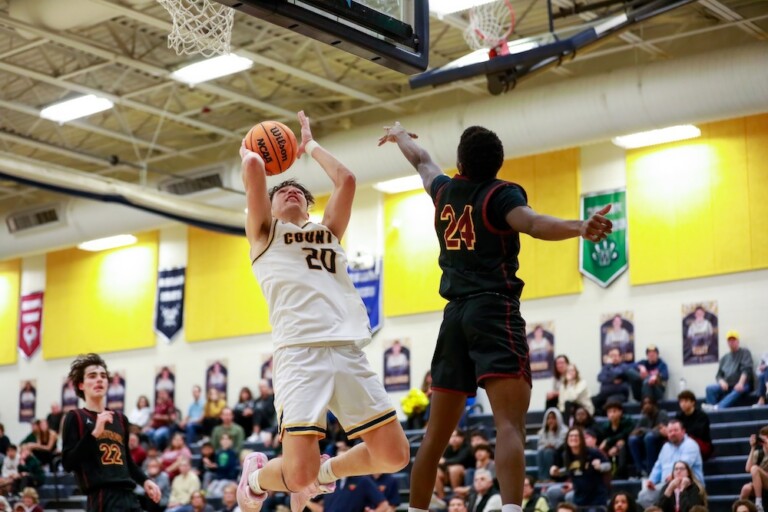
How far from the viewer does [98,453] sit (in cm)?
833

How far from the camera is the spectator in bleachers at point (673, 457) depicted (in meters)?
13.9

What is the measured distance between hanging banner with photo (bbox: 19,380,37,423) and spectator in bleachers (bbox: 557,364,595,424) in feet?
51.7

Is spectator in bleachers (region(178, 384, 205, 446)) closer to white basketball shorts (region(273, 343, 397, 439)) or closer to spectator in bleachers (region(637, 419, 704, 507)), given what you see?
spectator in bleachers (region(637, 419, 704, 507))

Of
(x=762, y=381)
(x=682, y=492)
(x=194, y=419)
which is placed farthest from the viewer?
(x=194, y=419)

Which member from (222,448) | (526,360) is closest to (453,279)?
(526,360)

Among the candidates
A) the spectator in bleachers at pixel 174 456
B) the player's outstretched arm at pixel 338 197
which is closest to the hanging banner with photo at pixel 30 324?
the spectator in bleachers at pixel 174 456

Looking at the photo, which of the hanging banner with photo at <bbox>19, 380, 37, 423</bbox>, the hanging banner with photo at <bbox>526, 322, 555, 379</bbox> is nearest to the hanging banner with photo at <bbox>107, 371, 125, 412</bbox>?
the hanging banner with photo at <bbox>19, 380, 37, 423</bbox>

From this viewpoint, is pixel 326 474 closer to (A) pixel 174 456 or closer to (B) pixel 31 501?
(B) pixel 31 501

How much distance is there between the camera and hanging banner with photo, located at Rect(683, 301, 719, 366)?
1819 centimetres

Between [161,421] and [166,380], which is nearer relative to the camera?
[161,421]

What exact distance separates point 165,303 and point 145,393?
217 cm

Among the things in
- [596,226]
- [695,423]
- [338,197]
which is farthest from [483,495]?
[596,226]

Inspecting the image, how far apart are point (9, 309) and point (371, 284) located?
1209 cm

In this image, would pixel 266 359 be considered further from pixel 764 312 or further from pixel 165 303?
pixel 764 312
